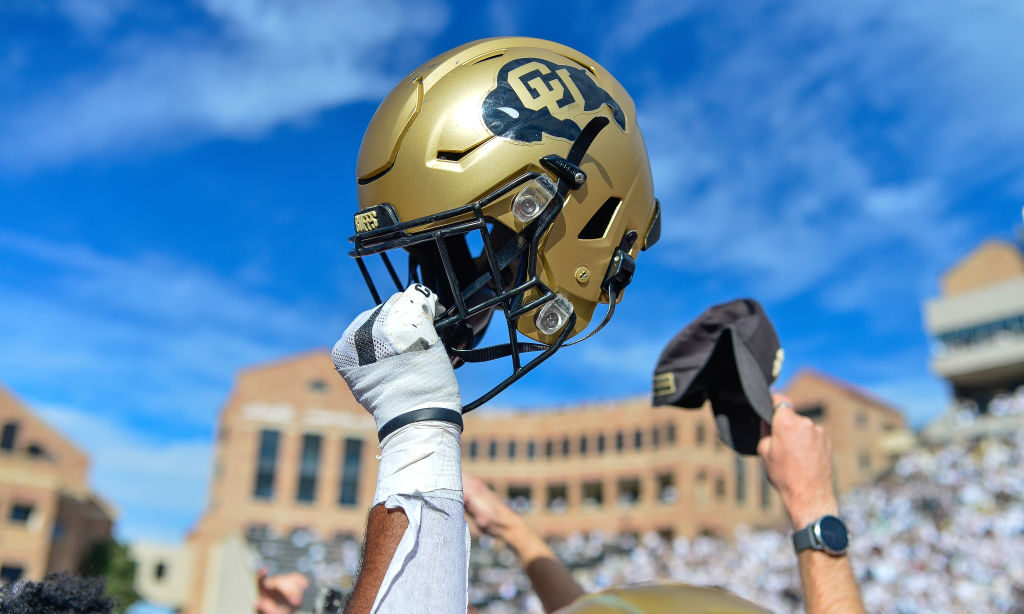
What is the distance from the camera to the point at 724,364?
2.40 metres

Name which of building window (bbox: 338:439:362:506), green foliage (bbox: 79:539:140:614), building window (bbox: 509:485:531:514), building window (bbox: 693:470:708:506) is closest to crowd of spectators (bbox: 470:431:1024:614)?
building window (bbox: 693:470:708:506)

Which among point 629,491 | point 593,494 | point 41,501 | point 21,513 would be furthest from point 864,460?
point 21,513

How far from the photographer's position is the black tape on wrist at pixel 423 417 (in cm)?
142

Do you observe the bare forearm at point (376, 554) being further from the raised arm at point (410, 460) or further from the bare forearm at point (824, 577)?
the bare forearm at point (824, 577)

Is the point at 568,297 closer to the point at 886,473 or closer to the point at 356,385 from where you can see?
the point at 356,385

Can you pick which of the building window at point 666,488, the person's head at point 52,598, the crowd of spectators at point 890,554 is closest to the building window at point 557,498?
the building window at point 666,488

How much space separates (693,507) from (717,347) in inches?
1891

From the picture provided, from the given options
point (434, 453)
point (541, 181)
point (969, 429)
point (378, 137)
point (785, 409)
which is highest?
point (969, 429)

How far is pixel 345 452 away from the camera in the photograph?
4856 cm

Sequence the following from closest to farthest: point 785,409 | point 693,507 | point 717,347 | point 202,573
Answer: point 785,409
point 717,347
point 202,573
point 693,507

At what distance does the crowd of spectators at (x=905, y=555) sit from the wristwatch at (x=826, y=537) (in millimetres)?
→ 10868

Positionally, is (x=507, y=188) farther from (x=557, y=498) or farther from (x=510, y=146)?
(x=557, y=498)

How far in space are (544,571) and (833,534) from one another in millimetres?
1001

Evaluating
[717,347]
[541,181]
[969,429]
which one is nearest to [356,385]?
[541,181]
